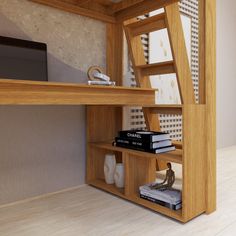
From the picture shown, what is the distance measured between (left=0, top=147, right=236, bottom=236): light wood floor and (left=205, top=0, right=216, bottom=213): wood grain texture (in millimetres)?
133

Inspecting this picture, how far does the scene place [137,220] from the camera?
50.6 inches

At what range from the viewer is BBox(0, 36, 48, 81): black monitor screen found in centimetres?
142

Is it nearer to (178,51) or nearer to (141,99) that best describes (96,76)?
(141,99)

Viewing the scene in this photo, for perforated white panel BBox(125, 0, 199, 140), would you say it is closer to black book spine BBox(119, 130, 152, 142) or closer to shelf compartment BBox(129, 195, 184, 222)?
black book spine BBox(119, 130, 152, 142)

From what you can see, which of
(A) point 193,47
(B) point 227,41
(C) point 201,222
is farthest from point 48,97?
(B) point 227,41

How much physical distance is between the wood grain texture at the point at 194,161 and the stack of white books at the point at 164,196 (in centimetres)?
9

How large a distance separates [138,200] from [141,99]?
60 centimetres

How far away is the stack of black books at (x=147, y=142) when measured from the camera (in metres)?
1.42

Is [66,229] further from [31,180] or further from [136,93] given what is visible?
[136,93]

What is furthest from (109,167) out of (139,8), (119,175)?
(139,8)

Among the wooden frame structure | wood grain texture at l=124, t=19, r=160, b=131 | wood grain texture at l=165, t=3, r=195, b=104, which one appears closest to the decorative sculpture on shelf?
the wooden frame structure

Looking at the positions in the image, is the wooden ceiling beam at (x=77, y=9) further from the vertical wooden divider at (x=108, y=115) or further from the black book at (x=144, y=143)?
the black book at (x=144, y=143)

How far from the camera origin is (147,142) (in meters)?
1.43

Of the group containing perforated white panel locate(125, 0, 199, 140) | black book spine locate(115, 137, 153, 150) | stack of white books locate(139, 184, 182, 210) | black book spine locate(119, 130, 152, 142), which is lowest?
stack of white books locate(139, 184, 182, 210)
